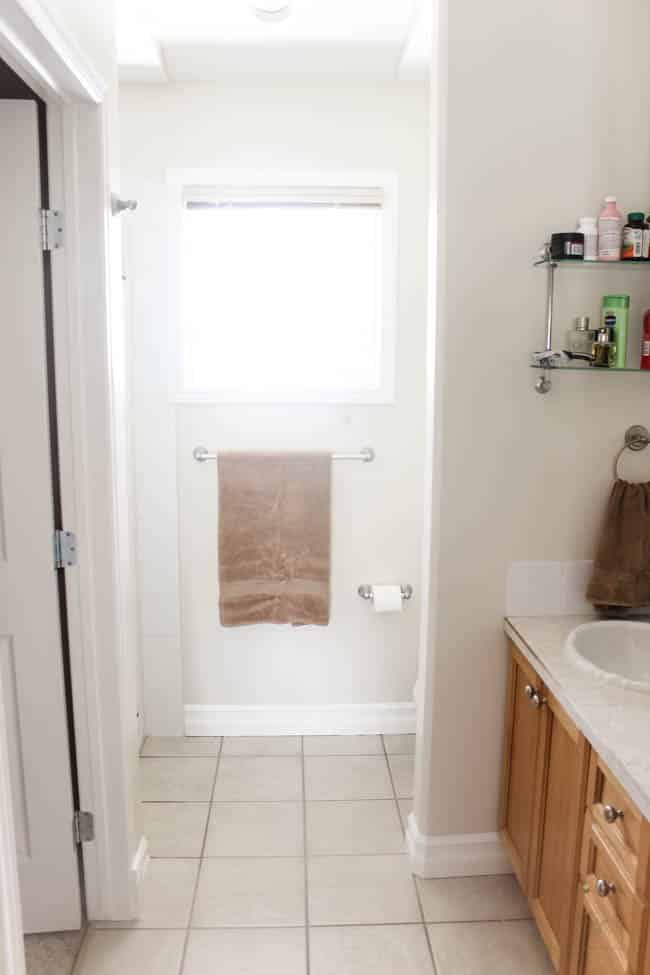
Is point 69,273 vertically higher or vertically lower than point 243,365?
higher

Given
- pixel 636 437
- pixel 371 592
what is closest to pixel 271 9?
pixel 636 437

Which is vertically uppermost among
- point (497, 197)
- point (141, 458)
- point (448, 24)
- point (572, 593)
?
point (448, 24)

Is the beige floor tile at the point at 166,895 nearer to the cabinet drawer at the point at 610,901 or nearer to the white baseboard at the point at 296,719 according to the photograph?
the white baseboard at the point at 296,719

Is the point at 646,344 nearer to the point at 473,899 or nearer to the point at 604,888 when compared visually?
the point at 604,888

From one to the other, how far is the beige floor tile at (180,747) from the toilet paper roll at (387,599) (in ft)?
2.82

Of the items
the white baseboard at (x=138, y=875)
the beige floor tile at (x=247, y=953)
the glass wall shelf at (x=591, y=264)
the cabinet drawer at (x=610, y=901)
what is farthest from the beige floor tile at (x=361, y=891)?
the glass wall shelf at (x=591, y=264)

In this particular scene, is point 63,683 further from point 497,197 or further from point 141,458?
point 497,197

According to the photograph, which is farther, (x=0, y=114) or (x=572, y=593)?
(x=572, y=593)

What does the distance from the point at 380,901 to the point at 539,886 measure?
1.63 feet

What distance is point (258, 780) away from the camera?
9.27 feet

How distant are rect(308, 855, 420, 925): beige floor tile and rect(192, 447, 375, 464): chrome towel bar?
1.38 m

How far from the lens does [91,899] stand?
2.09 m

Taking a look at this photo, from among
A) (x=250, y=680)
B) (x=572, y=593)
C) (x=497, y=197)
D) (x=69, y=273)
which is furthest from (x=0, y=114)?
(x=250, y=680)

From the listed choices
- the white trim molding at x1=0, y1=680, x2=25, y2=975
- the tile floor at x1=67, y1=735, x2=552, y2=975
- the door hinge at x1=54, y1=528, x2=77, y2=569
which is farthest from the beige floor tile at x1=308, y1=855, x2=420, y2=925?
the door hinge at x1=54, y1=528, x2=77, y2=569
